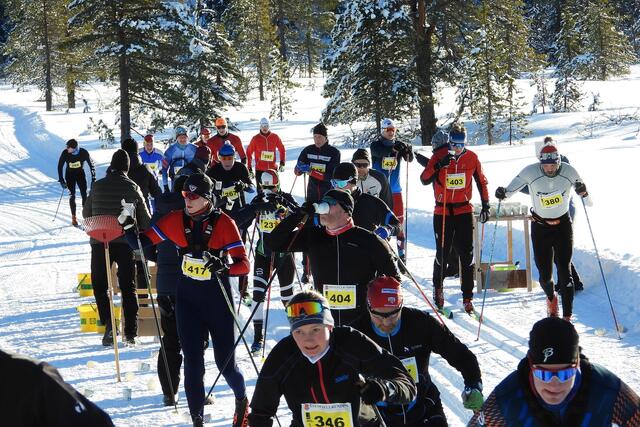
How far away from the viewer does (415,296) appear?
35.0 feet

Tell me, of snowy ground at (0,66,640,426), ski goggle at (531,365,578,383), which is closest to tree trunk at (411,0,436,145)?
snowy ground at (0,66,640,426)

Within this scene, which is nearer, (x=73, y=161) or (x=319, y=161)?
(x=319, y=161)

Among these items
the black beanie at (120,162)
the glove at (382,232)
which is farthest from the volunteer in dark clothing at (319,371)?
the black beanie at (120,162)

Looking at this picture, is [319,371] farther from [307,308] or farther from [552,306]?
[552,306]

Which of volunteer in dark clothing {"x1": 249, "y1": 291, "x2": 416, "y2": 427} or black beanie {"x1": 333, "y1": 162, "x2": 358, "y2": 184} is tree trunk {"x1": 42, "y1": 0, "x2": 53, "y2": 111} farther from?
volunteer in dark clothing {"x1": 249, "y1": 291, "x2": 416, "y2": 427}

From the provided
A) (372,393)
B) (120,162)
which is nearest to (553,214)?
(120,162)

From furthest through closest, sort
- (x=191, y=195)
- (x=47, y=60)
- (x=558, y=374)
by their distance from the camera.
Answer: (x=47, y=60) → (x=191, y=195) → (x=558, y=374)

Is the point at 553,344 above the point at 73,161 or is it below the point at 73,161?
below

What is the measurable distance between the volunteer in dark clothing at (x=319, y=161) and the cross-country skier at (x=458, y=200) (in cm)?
182

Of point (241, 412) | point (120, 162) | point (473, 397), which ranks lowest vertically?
point (241, 412)

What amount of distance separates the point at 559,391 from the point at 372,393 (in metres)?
0.92

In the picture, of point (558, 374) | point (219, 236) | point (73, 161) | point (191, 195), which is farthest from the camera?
point (73, 161)

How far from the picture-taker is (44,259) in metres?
14.9

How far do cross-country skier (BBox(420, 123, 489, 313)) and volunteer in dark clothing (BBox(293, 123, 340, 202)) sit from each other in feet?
5.98
